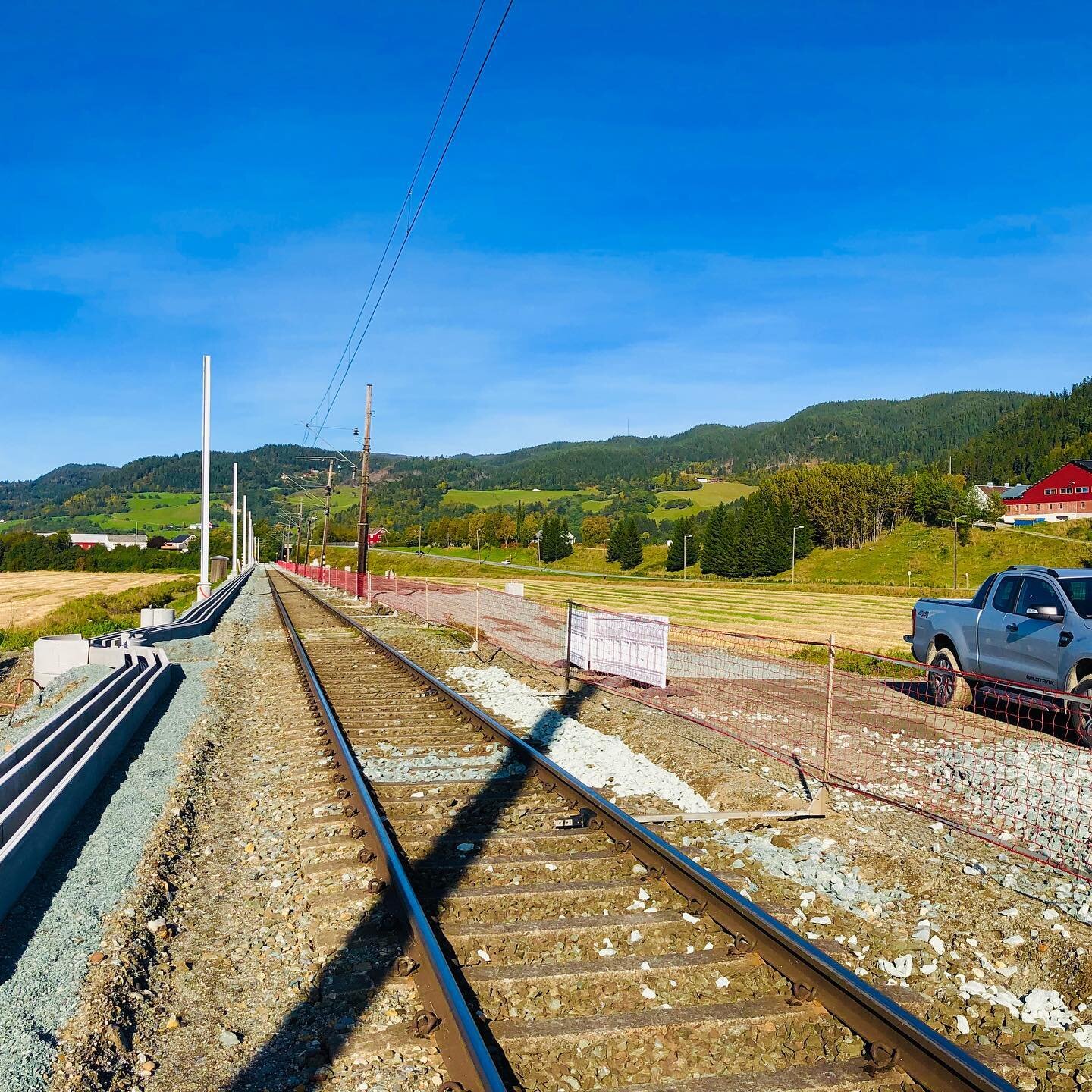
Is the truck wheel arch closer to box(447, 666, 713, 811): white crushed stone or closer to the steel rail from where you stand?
box(447, 666, 713, 811): white crushed stone

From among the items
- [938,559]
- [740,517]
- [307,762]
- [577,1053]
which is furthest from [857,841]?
[740,517]

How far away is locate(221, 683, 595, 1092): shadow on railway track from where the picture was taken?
371 centimetres

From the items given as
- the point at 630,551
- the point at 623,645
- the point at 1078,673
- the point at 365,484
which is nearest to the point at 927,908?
the point at 1078,673

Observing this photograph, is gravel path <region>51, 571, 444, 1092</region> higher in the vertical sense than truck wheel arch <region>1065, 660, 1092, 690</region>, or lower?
lower

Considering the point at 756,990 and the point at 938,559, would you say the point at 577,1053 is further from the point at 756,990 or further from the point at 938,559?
the point at 938,559

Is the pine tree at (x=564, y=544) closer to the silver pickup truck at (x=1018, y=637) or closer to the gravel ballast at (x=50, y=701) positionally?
the gravel ballast at (x=50, y=701)

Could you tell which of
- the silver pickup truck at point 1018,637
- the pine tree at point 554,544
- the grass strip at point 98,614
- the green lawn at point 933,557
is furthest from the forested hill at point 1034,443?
the silver pickup truck at point 1018,637

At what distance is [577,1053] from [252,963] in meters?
1.87

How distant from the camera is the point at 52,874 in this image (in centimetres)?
594

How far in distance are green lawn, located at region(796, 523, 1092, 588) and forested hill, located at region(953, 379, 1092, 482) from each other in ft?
231

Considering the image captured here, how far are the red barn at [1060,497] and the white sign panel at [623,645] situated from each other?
402ft

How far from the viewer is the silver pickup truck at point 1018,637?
11102mm

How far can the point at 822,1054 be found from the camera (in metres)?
3.82

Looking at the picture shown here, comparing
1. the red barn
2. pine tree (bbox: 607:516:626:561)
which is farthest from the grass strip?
the red barn
